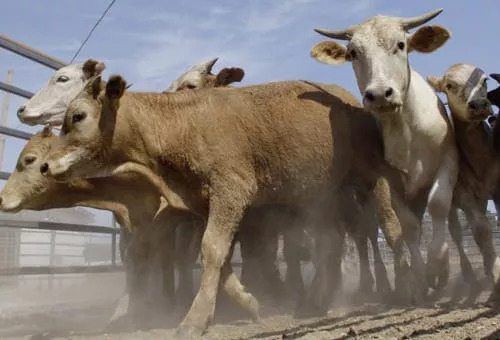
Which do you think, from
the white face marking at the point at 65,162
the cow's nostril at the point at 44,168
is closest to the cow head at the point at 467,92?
the white face marking at the point at 65,162

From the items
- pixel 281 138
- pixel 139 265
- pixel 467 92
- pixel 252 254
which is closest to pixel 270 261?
pixel 252 254

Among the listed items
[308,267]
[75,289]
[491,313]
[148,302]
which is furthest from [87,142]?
[75,289]

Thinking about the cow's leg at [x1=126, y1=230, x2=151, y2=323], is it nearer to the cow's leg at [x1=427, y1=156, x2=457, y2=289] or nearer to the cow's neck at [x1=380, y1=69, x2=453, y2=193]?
the cow's neck at [x1=380, y1=69, x2=453, y2=193]

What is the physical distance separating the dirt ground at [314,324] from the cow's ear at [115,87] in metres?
1.82

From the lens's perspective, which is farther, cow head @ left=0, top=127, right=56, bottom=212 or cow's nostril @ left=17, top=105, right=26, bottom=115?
cow's nostril @ left=17, top=105, right=26, bottom=115

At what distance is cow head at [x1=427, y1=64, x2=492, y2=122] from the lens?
5414 millimetres

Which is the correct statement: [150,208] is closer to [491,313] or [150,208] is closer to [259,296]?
[259,296]

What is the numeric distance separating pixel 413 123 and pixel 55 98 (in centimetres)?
396

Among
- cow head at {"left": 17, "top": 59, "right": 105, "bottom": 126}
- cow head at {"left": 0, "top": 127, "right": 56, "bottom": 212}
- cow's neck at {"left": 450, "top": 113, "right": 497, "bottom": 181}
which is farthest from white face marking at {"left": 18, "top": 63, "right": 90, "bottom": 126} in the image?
cow's neck at {"left": 450, "top": 113, "right": 497, "bottom": 181}

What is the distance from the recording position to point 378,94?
4.84 metres

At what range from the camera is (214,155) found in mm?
4887

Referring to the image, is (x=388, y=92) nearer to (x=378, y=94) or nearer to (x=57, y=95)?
(x=378, y=94)

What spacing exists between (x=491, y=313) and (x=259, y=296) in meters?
2.61

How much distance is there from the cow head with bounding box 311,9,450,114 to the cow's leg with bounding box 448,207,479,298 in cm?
182
